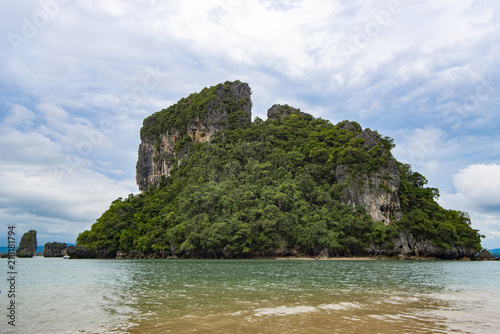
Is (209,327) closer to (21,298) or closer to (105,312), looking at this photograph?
(105,312)

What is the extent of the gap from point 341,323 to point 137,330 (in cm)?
510

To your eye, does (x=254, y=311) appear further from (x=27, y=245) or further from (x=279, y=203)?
(x=27, y=245)

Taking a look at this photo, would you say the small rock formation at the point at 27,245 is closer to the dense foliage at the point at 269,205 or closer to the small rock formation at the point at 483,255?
the dense foliage at the point at 269,205

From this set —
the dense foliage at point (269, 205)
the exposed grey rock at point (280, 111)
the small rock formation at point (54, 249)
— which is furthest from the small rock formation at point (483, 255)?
the small rock formation at point (54, 249)

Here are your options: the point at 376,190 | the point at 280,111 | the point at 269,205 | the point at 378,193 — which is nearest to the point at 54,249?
the point at 269,205

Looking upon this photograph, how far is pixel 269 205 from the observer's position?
59156 mm

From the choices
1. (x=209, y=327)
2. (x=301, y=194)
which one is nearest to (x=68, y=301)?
(x=209, y=327)

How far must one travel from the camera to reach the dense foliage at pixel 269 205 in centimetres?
5675

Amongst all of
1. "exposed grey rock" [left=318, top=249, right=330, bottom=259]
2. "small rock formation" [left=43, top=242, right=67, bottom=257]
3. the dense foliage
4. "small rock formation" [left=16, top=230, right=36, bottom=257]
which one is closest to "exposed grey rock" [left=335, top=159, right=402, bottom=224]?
the dense foliage

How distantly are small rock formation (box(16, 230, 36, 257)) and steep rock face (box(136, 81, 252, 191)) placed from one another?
117 ft

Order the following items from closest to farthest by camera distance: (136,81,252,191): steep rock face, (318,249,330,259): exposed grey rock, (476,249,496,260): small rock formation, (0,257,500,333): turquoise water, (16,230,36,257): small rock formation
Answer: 1. (0,257,500,333): turquoise water
2. (318,249,330,259): exposed grey rock
3. (476,249,496,260): small rock formation
4. (136,81,252,191): steep rock face
5. (16,230,36,257): small rock formation

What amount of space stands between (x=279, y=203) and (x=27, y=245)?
81144mm

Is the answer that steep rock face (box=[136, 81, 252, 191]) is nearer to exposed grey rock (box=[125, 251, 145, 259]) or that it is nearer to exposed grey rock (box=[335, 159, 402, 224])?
exposed grey rock (box=[125, 251, 145, 259])

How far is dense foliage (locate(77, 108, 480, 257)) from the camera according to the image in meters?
56.8
